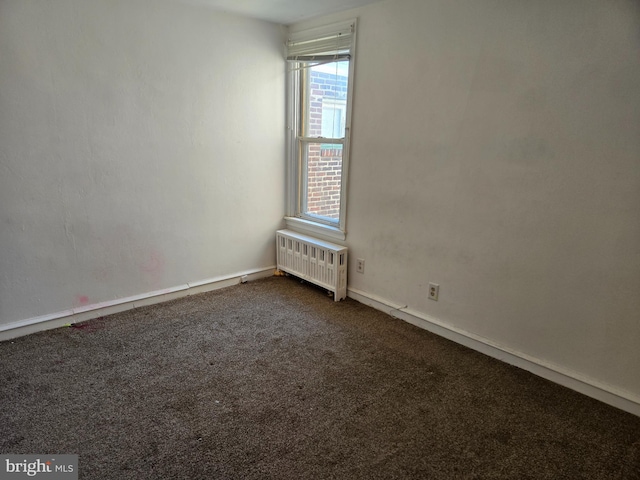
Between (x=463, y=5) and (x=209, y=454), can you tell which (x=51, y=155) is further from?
(x=463, y=5)

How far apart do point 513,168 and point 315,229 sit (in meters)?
1.80

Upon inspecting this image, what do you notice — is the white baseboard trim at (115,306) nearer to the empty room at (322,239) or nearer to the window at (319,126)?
the empty room at (322,239)

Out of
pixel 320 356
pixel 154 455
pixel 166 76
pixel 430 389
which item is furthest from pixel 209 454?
pixel 166 76

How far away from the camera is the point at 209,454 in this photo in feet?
5.60

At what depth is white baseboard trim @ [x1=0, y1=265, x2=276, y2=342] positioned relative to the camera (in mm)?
2645

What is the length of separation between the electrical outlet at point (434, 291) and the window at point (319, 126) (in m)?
0.91

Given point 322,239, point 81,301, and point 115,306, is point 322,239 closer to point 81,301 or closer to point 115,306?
point 115,306

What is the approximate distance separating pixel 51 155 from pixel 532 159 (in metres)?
2.95

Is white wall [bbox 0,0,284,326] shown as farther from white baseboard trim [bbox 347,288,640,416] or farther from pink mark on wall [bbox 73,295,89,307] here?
white baseboard trim [bbox 347,288,640,416]

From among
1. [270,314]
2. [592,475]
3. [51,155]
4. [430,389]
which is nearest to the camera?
[592,475]

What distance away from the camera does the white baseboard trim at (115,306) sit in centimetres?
264

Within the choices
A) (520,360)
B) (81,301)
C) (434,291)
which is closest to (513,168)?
(434,291)

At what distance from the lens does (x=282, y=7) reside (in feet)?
9.77

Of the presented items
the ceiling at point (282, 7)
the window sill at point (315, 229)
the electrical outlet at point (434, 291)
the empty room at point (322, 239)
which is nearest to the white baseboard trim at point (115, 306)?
the empty room at point (322, 239)
